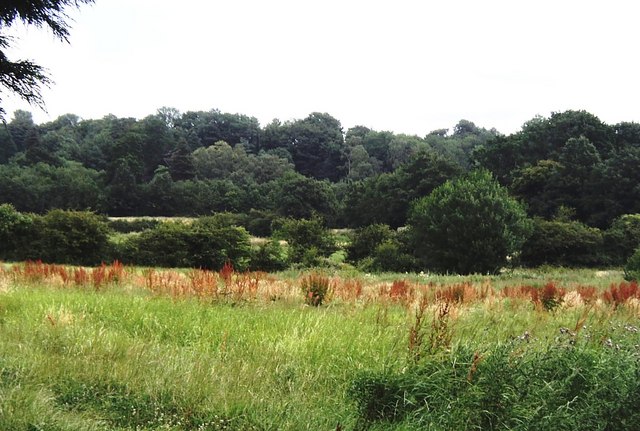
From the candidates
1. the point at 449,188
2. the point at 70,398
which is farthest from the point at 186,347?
the point at 449,188

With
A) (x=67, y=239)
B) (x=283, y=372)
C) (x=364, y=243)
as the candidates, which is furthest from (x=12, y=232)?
(x=283, y=372)

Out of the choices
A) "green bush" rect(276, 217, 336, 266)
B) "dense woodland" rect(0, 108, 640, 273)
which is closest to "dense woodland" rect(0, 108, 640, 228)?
"dense woodland" rect(0, 108, 640, 273)

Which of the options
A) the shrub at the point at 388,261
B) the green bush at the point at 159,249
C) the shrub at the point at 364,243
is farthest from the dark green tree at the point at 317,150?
the green bush at the point at 159,249

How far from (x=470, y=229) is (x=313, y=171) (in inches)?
3270

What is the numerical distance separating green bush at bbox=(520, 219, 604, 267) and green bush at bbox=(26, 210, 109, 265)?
30.0 m

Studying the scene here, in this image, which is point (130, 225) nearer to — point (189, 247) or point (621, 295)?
point (189, 247)

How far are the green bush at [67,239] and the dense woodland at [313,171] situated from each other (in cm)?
Answer: 1904

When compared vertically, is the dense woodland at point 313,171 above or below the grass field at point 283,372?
above

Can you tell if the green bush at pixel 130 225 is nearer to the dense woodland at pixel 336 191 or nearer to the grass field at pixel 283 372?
the dense woodland at pixel 336 191

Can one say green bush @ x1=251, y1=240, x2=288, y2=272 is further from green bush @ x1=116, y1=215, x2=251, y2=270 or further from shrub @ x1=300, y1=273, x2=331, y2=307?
shrub @ x1=300, y1=273, x2=331, y2=307

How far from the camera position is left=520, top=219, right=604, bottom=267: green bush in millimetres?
37969

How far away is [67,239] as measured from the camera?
26.0m

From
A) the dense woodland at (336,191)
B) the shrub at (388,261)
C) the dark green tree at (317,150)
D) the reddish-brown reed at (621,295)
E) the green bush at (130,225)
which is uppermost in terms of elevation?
the dark green tree at (317,150)

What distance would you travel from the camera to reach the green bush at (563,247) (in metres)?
38.0
